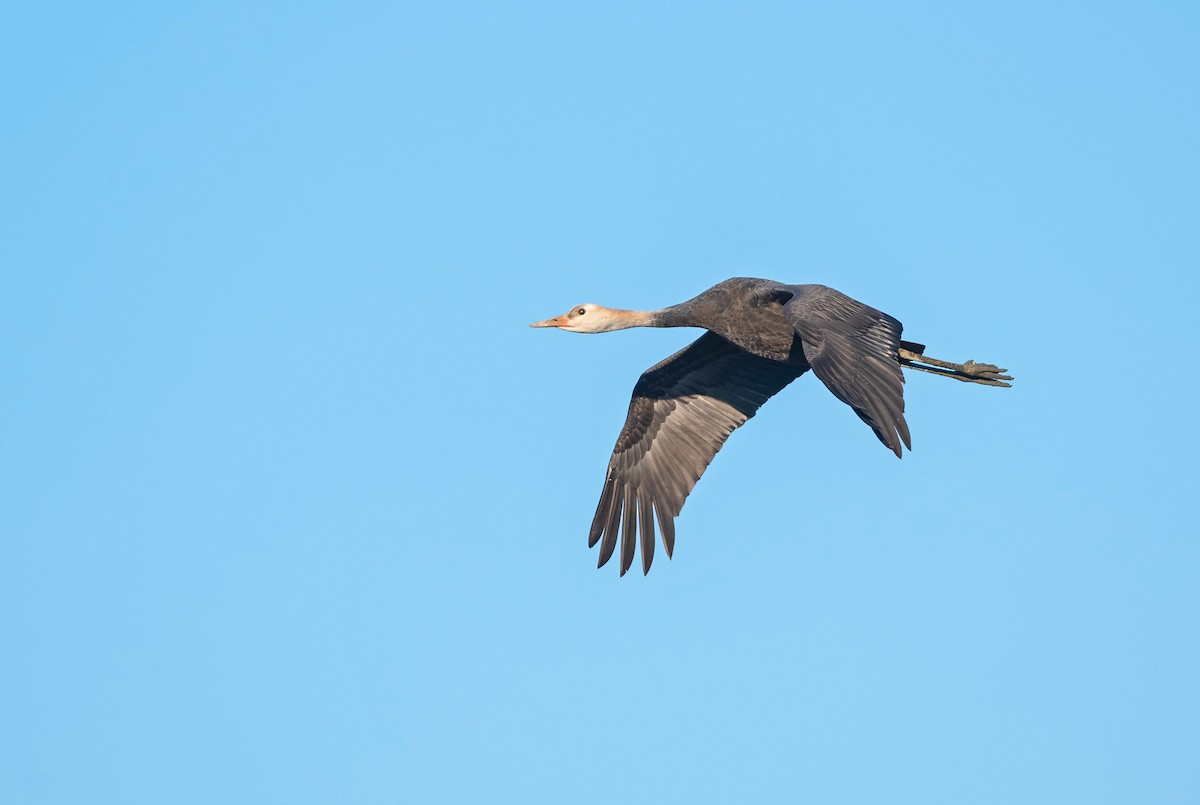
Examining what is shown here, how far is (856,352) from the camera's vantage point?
14086 mm

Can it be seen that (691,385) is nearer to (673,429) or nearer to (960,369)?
(673,429)

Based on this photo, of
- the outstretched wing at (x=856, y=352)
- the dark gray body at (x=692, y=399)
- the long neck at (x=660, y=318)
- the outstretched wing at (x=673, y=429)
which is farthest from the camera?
the outstretched wing at (x=673, y=429)

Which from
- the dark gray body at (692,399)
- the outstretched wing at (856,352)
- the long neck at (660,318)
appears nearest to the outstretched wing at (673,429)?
the dark gray body at (692,399)

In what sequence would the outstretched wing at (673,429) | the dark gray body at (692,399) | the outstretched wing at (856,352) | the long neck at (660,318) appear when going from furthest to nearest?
the outstretched wing at (673,429), the long neck at (660,318), the dark gray body at (692,399), the outstretched wing at (856,352)

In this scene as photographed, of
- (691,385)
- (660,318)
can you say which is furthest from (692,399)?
(660,318)

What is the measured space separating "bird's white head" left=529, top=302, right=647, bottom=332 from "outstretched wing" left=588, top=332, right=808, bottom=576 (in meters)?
0.73

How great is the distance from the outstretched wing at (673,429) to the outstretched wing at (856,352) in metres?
2.63

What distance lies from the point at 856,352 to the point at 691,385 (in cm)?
488

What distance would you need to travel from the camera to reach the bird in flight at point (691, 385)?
16781 millimetres

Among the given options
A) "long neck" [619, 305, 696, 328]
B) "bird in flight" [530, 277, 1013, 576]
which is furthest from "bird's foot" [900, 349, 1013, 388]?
"long neck" [619, 305, 696, 328]

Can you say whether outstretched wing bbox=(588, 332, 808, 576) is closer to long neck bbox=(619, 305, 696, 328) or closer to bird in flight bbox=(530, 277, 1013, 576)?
bird in flight bbox=(530, 277, 1013, 576)

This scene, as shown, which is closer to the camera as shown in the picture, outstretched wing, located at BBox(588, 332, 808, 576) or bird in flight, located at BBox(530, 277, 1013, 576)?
bird in flight, located at BBox(530, 277, 1013, 576)

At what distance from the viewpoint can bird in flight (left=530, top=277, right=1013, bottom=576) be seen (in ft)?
55.1

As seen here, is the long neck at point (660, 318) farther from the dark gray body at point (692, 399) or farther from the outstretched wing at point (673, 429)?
the outstretched wing at point (673, 429)
